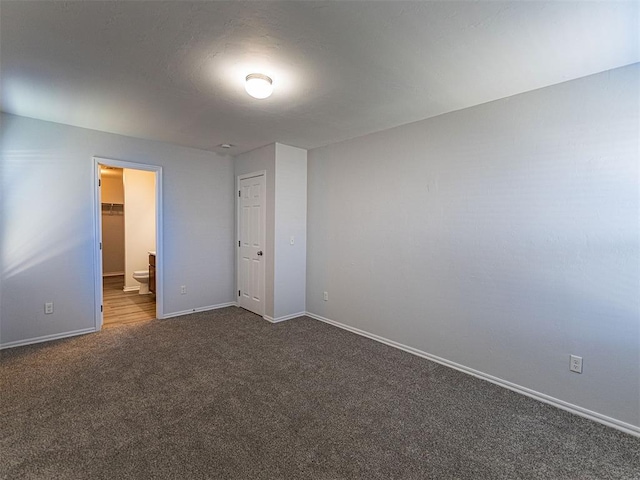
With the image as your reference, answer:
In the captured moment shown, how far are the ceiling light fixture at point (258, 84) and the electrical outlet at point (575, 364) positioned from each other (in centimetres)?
305

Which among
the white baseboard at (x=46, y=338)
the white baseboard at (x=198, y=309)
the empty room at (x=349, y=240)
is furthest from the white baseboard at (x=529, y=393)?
the white baseboard at (x=46, y=338)

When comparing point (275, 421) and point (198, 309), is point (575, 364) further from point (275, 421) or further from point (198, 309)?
point (198, 309)

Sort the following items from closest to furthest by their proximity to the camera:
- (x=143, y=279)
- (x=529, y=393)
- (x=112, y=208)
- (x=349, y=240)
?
(x=529, y=393) → (x=349, y=240) → (x=143, y=279) → (x=112, y=208)

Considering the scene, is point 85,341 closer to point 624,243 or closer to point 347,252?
point 347,252

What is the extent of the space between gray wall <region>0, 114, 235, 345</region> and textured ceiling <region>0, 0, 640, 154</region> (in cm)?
50

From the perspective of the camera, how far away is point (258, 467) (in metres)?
1.68

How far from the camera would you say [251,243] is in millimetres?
4621

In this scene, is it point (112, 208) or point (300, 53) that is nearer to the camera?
point (300, 53)

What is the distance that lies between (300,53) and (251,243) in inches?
121

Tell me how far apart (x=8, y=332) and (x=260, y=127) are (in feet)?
11.3

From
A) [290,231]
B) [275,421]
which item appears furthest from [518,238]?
[290,231]

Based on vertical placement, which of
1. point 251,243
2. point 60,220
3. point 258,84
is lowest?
point 251,243

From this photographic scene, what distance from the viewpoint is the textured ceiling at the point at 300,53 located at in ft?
5.31

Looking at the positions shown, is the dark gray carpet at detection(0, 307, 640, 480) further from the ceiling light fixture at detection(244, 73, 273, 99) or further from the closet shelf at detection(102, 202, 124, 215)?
the closet shelf at detection(102, 202, 124, 215)
